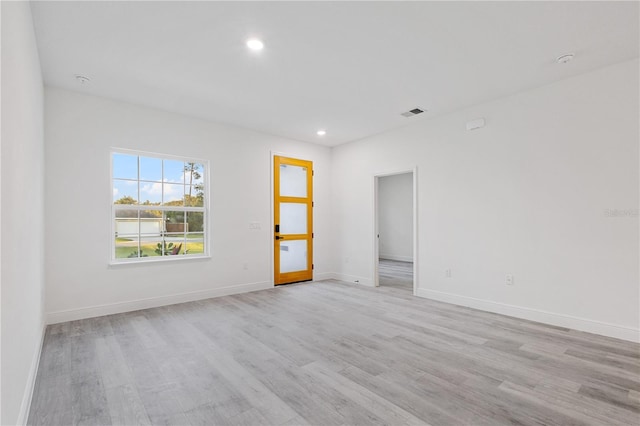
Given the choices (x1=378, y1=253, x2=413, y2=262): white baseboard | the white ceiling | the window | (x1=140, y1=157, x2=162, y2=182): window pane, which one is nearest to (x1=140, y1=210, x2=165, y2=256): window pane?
the window

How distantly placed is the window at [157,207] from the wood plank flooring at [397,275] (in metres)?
3.52

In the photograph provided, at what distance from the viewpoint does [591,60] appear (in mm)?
3193

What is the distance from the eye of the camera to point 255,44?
2.88 meters

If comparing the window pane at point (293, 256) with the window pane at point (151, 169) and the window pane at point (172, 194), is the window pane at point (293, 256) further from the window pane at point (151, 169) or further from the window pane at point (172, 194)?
the window pane at point (151, 169)

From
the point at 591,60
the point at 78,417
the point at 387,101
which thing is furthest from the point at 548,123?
the point at 78,417

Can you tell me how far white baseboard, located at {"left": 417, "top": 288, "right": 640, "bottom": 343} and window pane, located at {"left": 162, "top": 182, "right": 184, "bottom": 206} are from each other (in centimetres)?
421

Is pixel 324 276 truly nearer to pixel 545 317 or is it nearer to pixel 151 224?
pixel 151 224

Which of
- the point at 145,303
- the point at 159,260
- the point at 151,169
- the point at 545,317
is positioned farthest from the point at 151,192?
the point at 545,317

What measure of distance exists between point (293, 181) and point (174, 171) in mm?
2203

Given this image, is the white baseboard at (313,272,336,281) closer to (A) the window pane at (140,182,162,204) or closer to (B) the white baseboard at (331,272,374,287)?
(B) the white baseboard at (331,272,374,287)

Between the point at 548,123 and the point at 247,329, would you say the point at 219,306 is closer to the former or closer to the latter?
the point at 247,329

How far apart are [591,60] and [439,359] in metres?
3.38

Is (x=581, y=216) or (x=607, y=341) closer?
(x=607, y=341)

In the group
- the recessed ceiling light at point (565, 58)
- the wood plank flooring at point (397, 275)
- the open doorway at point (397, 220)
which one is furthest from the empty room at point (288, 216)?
the open doorway at point (397, 220)
